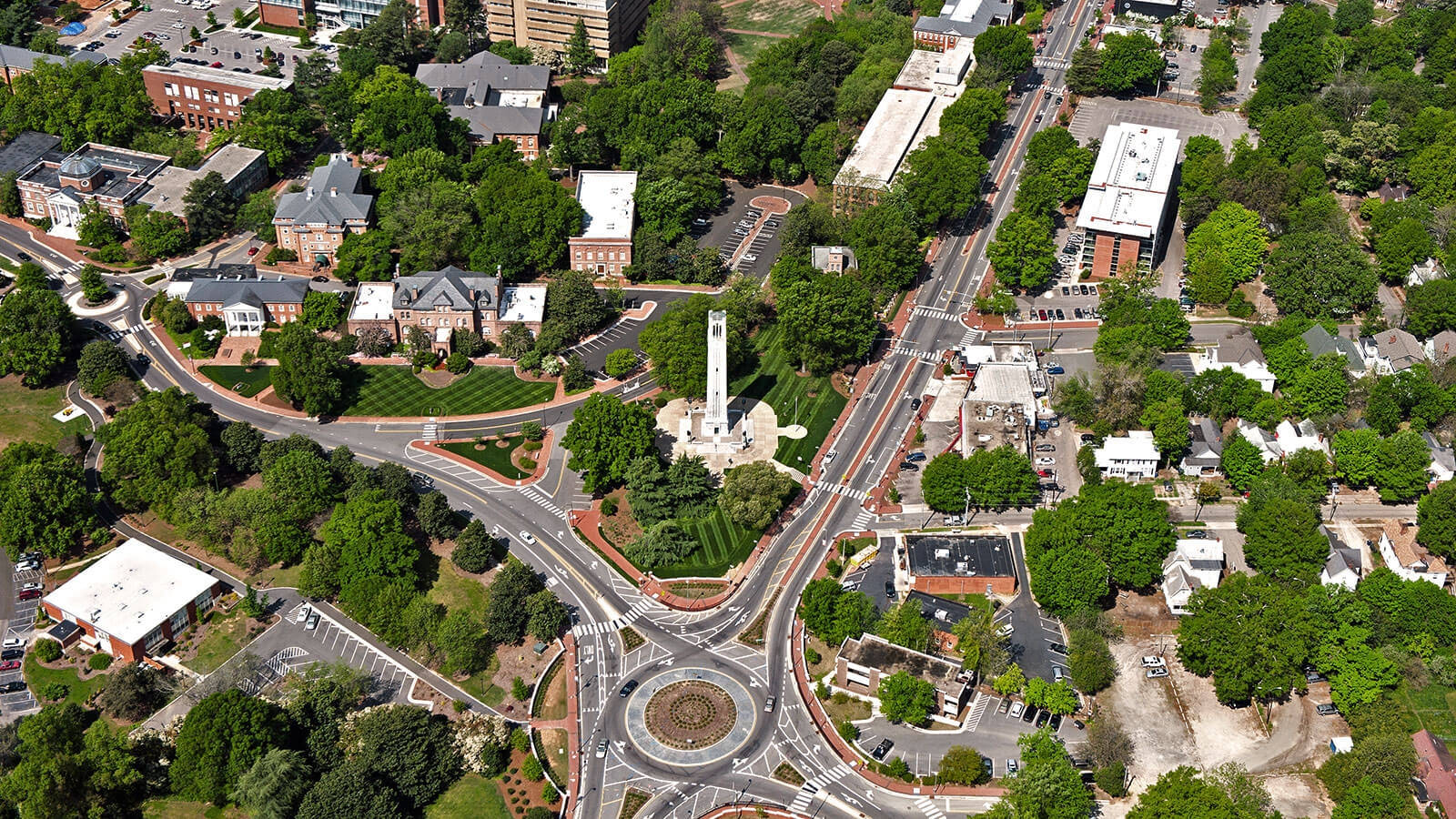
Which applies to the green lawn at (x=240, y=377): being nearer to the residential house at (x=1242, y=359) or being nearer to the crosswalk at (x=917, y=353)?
the crosswalk at (x=917, y=353)

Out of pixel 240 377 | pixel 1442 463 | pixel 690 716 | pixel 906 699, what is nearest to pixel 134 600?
pixel 240 377

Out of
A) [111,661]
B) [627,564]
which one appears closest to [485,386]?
[627,564]

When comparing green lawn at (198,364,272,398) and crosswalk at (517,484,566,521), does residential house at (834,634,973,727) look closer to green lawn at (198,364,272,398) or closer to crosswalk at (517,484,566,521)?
crosswalk at (517,484,566,521)

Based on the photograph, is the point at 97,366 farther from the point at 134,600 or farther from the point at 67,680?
the point at 67,680

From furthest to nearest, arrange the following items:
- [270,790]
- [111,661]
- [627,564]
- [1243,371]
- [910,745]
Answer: [1243,371]
[627,564]
[111,661]
[910,745]
[270,790]

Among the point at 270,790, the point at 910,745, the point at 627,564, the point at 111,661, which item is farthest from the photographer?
the point at 627,564

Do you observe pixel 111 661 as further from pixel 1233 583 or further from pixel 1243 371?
pixel 1243 371
